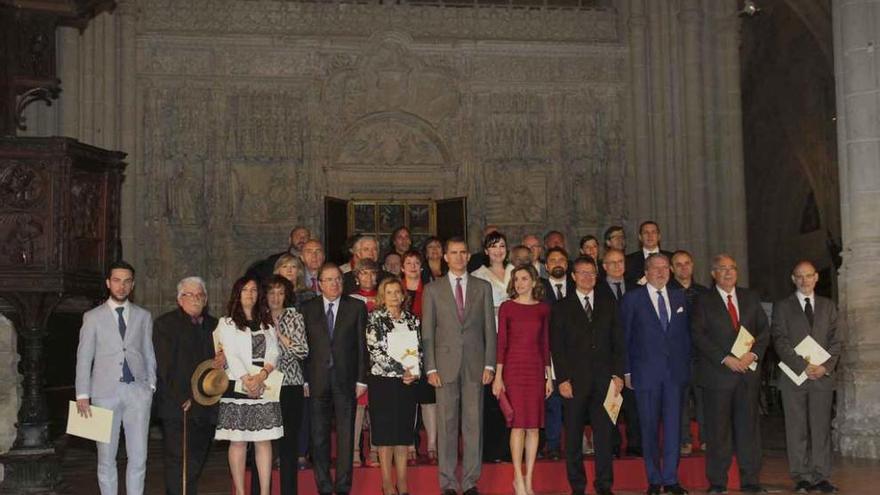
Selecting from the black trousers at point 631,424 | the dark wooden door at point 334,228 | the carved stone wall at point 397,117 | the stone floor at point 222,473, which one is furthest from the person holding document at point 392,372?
the carved stone wall at point 397,117

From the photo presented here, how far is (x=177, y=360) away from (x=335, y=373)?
3.98 feet

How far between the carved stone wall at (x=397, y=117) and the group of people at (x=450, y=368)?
312 inches

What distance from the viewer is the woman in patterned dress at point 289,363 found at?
320 inches

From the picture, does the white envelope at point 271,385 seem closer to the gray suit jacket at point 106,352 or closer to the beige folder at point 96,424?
the gray suit jacket at point 106,352

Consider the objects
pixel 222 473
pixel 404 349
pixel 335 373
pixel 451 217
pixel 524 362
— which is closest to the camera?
pixel 335 373

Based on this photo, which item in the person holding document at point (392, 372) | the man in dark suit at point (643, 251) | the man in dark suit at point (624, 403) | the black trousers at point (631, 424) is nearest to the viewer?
the person holding document at point (392, 372)

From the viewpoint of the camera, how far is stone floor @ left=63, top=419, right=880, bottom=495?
9578mm

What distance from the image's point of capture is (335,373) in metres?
8.55

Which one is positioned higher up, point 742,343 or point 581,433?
point 742,343

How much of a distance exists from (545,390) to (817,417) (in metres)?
2.44

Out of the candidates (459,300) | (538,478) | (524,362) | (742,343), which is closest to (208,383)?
(459,300)

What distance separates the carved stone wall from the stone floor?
4.66 metres

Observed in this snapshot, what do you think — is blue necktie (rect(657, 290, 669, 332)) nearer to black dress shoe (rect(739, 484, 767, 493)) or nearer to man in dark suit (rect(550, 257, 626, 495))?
man in dark suit (rect(550, 257, 626, 495))

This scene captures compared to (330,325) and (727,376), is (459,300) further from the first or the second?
(727,376)
